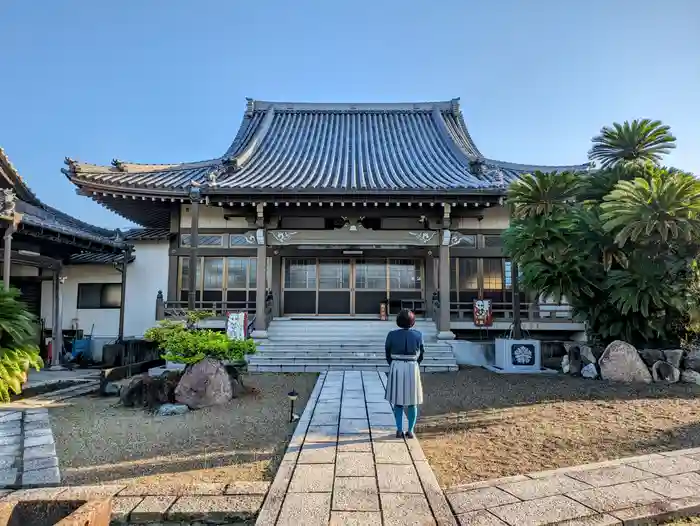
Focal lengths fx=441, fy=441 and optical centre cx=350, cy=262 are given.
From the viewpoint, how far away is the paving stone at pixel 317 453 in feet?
14.5

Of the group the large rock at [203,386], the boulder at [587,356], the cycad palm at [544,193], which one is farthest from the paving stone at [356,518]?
the boulder at [587,356]

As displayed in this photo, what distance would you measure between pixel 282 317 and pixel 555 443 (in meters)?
10.7

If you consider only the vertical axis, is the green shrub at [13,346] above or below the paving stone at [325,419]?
above

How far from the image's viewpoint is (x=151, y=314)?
14766 mm

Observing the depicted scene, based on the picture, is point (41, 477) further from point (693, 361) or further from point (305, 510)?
point (693, 361)

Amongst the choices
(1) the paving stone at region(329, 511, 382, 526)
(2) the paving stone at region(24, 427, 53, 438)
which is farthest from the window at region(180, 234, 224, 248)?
(1) the paving stone at region(329, 511, 382, 526)

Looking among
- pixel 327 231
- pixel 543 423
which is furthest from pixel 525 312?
pixel 543 423

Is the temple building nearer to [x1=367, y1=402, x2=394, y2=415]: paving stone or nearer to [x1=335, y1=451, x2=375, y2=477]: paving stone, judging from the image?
[x1=367, y1=402, x2=394, y2=415]: paving stone

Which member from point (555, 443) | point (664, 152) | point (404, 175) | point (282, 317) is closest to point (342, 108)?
point (404, 175)

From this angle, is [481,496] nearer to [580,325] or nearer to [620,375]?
[620,375]

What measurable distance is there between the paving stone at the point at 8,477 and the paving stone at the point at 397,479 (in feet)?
11.2

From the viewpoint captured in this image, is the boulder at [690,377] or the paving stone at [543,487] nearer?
the paving stone at [543,487]

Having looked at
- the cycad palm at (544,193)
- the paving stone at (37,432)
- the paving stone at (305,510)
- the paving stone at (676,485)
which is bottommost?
the paving stone at (37,432)

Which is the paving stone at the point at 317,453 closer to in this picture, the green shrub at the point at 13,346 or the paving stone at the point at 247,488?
the paving stone at the point at 247,488
